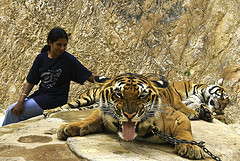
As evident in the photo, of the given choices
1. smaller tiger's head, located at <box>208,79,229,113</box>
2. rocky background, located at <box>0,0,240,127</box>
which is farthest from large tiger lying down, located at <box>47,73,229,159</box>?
rocky background, located at <box>0,0,240,127</box>

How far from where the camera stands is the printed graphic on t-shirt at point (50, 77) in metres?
4.33

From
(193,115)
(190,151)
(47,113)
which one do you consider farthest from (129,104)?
(47,113)

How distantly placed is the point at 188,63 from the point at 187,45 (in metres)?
0.52

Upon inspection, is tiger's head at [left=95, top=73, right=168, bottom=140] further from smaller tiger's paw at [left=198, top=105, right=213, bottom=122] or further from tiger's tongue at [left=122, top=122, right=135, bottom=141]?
smaller tiger's paw at [left=198, top=105, right=213, bottom=122]

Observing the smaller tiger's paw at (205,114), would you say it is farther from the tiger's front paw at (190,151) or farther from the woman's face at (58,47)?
the woman's face at (58,47)

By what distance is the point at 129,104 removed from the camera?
2033mm

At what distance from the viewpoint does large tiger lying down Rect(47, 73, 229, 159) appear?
2.07m

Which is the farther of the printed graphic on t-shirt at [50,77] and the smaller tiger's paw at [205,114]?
the printed graphic on t-shirt at [50,77]

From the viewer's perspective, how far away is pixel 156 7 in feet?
24.7

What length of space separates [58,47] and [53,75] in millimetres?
482

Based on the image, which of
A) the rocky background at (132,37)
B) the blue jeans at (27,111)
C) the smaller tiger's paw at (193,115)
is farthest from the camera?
the rocky background at (132,37)

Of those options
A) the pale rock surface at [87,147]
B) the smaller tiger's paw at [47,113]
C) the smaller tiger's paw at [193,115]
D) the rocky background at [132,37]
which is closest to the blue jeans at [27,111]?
the smaller tiger's paw at [47,113]

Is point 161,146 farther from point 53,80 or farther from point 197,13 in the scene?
point 197,13

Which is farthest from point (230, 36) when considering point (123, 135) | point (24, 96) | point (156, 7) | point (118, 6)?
point (123, 135)
